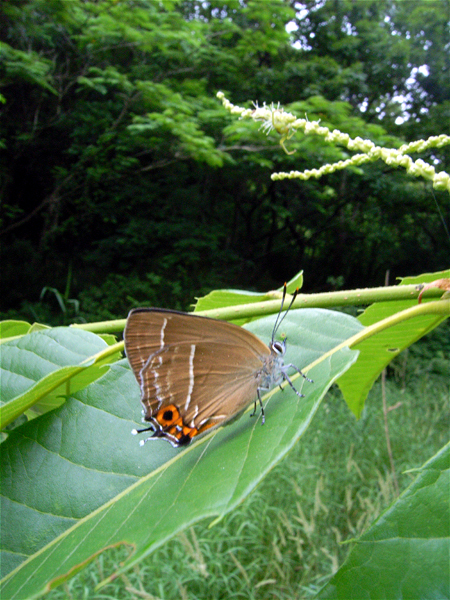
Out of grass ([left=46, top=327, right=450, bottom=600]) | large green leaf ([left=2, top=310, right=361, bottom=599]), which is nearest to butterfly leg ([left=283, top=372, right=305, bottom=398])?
large green leaf ([left=2, top=310, right=361, bottom=599])

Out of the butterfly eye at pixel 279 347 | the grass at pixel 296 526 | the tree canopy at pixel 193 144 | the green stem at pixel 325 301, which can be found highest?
the tree canopy at pixel 193 144

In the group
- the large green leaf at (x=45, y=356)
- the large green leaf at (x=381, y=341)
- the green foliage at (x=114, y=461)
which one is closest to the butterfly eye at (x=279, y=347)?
the green foliage at (x=114, y=461)

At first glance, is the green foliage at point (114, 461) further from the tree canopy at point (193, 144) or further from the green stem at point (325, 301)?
the tree canopy at point (193, 144)

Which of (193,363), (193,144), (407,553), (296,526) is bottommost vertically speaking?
(296,526)

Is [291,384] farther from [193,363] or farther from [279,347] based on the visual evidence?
[193,363]

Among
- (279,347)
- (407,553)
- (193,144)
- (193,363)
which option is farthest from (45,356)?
(193,144)

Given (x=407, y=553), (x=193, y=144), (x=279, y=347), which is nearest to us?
(x=407, y=553)

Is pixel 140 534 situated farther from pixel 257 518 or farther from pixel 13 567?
pixel 257 518
